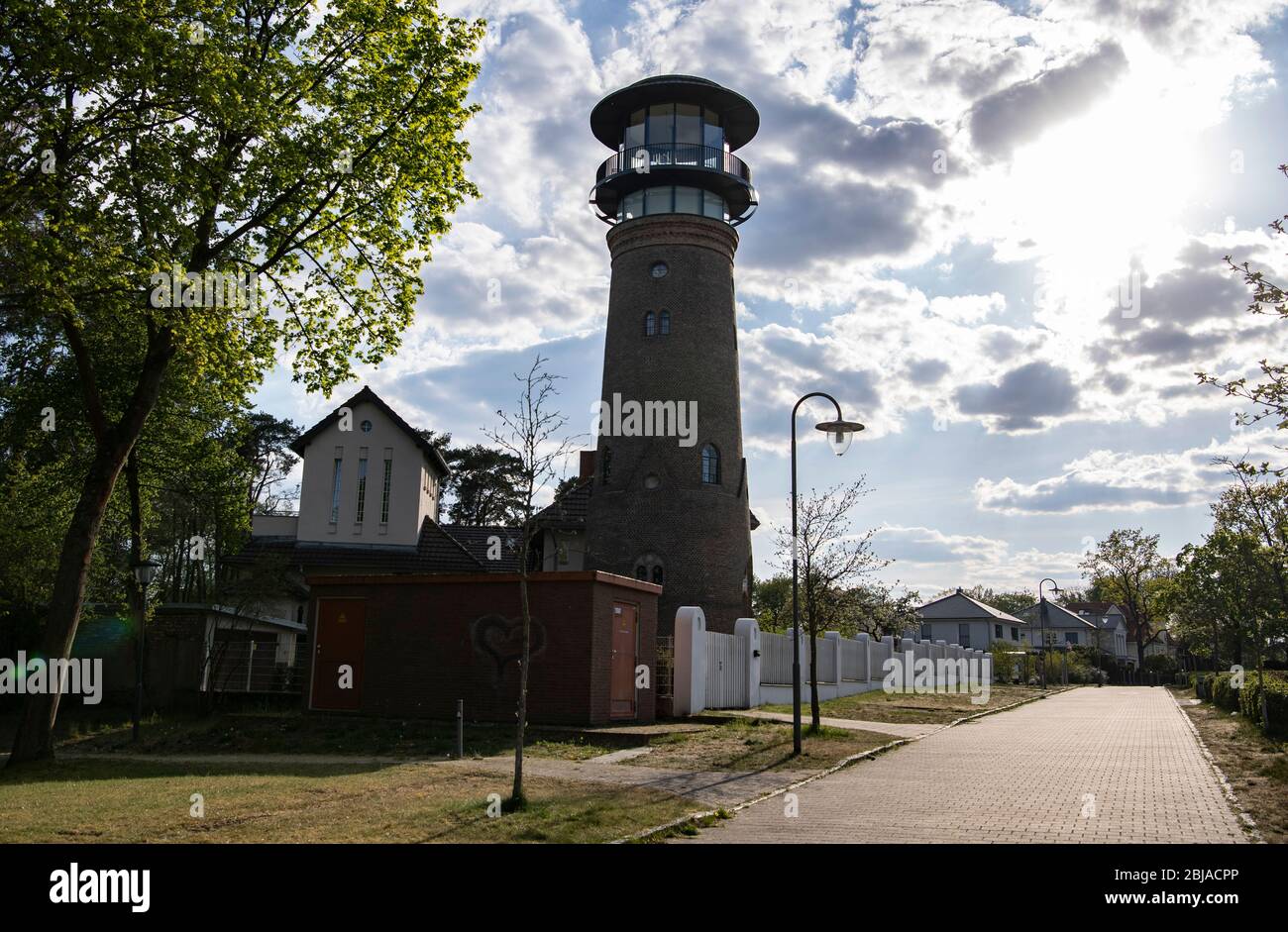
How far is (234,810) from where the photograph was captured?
32.1 feet

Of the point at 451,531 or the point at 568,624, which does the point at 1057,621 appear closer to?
the point at 451,531

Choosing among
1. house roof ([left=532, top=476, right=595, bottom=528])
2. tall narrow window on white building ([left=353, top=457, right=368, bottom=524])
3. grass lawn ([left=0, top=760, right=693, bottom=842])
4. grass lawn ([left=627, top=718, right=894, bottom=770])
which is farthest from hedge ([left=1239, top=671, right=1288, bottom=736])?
tall narrow window on white building ([left=353, top=457, right=368, bottom=524])

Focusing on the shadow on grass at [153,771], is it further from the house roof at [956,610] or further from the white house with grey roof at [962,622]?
the house roof at [956,610]

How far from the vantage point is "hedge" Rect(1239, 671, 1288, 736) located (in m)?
21.3

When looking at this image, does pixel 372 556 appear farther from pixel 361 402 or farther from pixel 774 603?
pixel 774 603

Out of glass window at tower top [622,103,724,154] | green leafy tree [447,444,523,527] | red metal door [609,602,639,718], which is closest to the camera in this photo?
red metal door [609,602,639,718]

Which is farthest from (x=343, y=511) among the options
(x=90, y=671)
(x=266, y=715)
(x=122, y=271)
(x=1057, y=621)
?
(x=1057, y=621)

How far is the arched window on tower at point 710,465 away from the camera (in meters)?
30.8

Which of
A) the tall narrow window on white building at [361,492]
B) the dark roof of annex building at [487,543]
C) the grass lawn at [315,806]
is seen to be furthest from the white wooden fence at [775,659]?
the tall narrow window on white building at [361,492]

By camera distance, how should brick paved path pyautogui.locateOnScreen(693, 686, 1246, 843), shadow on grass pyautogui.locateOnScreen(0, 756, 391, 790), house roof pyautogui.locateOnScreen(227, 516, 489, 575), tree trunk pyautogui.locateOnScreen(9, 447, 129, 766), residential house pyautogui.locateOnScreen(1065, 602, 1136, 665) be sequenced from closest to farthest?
brick paved path pyautogui.locateOnScreen(693, 686, 1246, 843) → shadow on grass pyautogui.locateOnScreen(0, 756, 391, 790) → tree trunk pyautogui.locateOnScreen(9, 447, 129, 766) → house roof pyautogui.locateOnScreen(227, 516, 489, 575) → residential house pyautogui.locateOnScreen(1065, 602, 1136, 665)

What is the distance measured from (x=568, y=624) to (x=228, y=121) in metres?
10.5

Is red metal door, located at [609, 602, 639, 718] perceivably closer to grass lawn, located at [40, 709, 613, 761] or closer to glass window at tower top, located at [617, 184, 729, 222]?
grass lawn, located at [40, 709, 613, 761]

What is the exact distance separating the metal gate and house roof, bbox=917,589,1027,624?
6952 centimetres
